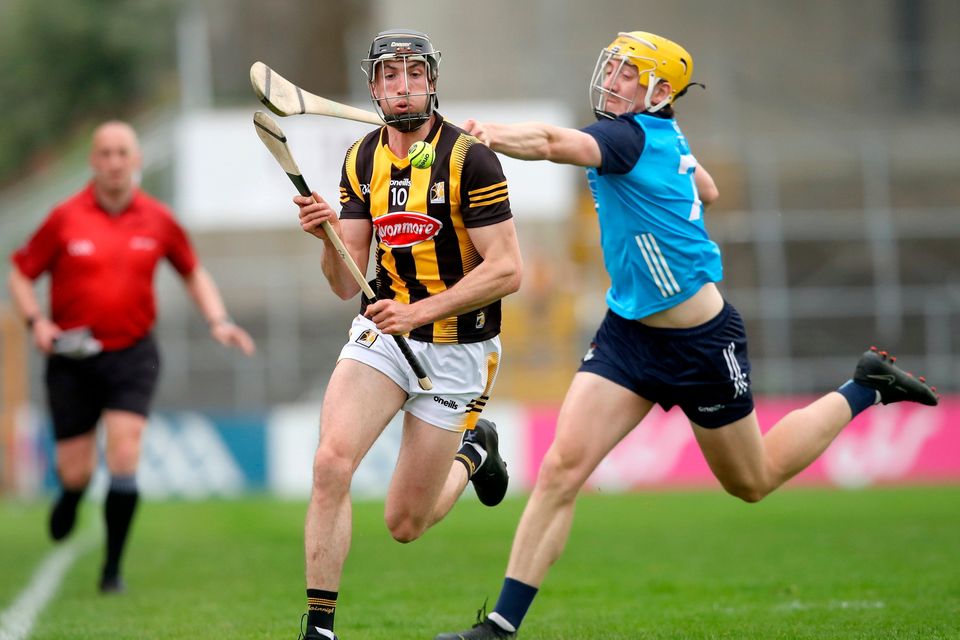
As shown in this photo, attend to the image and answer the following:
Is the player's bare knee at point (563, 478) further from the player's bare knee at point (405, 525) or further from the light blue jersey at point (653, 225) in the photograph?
the light blue jersey at point (653, 225)

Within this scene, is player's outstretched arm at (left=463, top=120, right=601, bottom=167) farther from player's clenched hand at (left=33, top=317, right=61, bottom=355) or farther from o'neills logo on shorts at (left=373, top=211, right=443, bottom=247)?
player's clenched hand at (left=33, top=317, right=61, bottom=355)

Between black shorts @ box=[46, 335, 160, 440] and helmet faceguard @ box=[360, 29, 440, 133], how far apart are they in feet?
12.0

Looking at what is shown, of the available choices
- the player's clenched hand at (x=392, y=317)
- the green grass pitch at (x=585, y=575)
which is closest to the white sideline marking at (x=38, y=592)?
the green grass pitch at (x=585, y=575)

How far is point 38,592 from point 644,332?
15.0 feet

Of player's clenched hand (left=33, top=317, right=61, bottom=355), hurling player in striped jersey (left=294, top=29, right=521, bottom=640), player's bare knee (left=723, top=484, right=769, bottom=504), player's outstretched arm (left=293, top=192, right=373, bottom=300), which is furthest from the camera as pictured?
player's clenched hand (left=33, top=317, right=61, bottom=355)

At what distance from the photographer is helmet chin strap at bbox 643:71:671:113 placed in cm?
649

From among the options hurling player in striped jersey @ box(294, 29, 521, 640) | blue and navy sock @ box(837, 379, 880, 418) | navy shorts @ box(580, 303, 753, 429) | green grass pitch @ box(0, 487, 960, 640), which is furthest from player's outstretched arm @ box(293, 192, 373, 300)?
blue and navy sock @ box(837, 379, 880, 418)

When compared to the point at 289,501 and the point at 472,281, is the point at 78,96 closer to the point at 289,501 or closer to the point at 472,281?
the point at 289,501

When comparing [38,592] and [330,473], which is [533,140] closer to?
[330,473]

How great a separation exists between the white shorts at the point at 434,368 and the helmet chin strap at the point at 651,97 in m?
1.30

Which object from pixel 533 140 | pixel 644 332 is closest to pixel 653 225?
pixel 644 332

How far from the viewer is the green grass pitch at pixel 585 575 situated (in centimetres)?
703

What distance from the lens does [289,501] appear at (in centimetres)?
1695

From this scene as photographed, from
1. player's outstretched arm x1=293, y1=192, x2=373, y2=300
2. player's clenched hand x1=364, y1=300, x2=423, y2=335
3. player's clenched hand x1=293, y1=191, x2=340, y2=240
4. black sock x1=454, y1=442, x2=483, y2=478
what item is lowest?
black sock x1=454, y1=442, x2=483, y2=478
